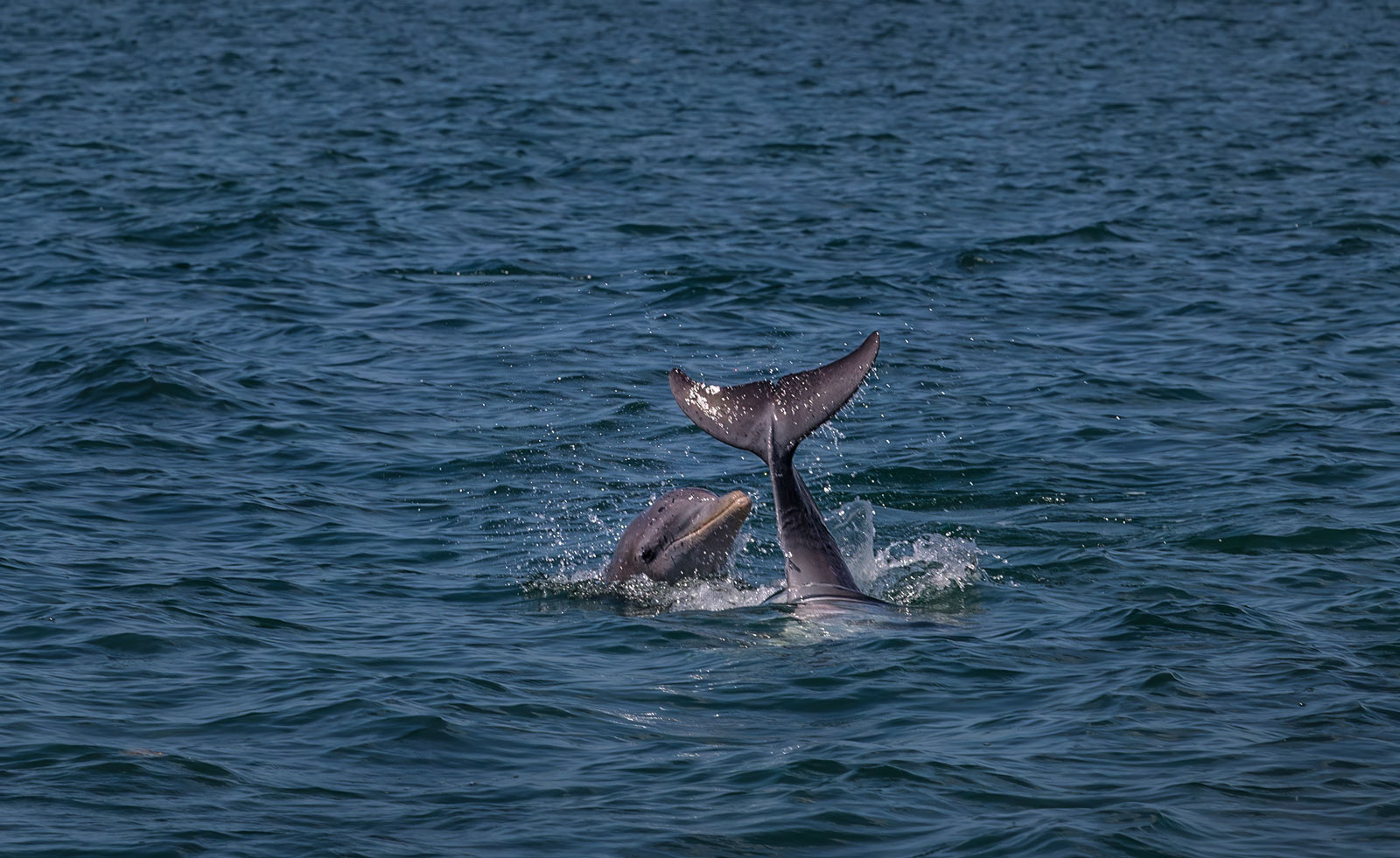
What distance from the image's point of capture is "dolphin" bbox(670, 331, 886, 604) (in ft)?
41.5

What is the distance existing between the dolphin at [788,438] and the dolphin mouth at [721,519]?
371mm

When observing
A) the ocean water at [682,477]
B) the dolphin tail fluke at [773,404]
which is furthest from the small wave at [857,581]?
the dolphin tail fluke at [773,404]

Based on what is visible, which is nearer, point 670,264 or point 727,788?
point 727,788

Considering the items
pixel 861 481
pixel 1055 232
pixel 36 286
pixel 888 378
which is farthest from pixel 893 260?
pixel 36 286

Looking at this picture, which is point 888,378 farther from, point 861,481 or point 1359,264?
point 1359,264

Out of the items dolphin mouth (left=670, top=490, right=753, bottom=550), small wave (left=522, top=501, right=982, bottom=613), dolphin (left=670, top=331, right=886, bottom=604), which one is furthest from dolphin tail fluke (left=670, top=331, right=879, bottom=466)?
small wave (left=522, top=501, right=982, bottom=613)

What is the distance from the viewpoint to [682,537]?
13.4 m

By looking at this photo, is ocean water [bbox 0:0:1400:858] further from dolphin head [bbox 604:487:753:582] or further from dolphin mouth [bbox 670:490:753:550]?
dolphin mouth [bbox 670:490:753:550]

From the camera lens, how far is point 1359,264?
2439 centimetres

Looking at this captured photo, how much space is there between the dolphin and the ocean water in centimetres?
38

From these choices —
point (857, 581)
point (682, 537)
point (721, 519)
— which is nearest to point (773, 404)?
point (721, 519)

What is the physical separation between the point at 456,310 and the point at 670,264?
356cm

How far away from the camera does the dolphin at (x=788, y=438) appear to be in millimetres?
12641

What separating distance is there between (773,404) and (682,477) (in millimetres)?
4202
